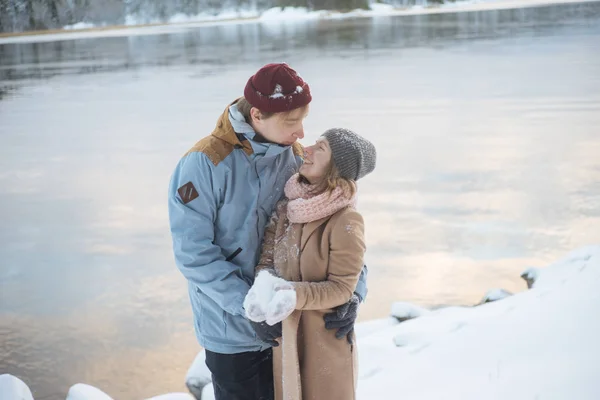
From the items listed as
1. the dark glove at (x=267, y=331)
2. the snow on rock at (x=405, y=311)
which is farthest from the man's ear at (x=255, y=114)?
the snow on rock at (x=405, y=311)

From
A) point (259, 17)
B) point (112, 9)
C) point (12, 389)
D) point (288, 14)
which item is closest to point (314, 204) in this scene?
point (12, 389)

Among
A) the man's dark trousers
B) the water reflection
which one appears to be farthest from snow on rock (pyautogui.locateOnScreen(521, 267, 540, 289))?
the water reflection

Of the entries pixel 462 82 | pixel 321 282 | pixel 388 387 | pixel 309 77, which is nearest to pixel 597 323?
pixel 388 387

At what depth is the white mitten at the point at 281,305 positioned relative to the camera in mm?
1620

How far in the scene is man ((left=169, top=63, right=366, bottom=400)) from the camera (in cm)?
173

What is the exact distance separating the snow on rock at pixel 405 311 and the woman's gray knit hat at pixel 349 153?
2149 millimetres

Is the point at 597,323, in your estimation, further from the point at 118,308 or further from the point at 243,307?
the point at 118,308

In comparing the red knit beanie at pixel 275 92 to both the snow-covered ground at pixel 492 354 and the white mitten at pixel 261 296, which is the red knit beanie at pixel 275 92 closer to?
the white mitten at pixel 261 296

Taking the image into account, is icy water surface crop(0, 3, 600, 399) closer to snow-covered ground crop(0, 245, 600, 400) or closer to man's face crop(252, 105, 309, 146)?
snow-covered ground crop(0, 245, 600, 400)

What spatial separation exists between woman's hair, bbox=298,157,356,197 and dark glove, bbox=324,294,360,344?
292 millimetres

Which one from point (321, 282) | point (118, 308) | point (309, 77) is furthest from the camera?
point (309, 77)

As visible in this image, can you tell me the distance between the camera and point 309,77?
13.6 metres

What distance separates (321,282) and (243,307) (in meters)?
0.21

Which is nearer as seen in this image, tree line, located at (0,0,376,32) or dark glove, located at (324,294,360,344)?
dark glove, located at (324,294,360,344)
